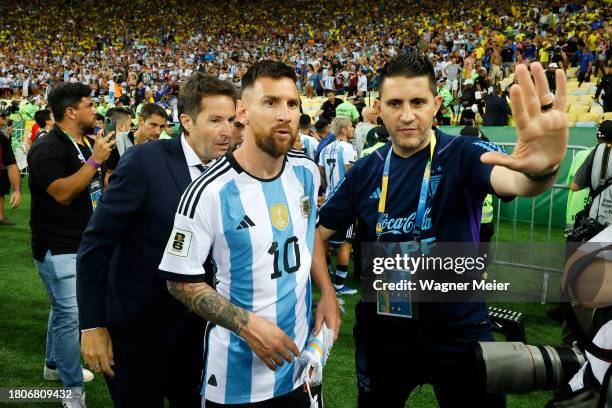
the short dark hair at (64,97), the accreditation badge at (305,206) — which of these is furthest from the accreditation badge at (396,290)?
the short dark hair at (64,97)

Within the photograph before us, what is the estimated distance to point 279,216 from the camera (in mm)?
2092

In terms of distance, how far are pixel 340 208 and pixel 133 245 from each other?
971 mm

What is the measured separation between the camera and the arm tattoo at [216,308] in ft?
6.34

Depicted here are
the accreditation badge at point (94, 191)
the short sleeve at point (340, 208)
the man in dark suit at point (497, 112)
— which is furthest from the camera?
the man in dark suit at point (497, 112)

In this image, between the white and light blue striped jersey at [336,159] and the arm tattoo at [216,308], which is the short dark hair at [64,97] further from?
the white and light blue striped jersey at [336,159]

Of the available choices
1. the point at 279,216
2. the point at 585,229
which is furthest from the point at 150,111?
the point at 585,229

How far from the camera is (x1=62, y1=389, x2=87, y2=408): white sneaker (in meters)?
3.62

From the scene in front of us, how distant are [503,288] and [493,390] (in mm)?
5284

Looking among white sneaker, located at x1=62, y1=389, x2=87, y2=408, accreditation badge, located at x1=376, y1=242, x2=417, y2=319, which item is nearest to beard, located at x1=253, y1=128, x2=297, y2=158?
accreditation badge, located at x1=376, y1=242, x2=417, y2=319

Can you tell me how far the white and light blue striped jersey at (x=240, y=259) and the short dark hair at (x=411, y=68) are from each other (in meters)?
0.75

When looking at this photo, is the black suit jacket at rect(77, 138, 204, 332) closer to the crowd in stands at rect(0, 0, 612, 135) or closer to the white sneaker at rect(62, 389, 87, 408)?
the white sneaker at rect(62, 389, 87, 408)

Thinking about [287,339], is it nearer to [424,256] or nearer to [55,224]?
[424,256]

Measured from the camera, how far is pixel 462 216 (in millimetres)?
2328

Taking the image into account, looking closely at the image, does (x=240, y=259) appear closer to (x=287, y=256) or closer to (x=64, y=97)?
(x=287, y=256)
